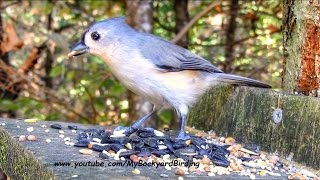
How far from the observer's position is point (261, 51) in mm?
5570

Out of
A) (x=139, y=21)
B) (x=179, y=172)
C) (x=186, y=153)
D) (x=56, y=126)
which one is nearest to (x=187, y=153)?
(x=186, y=153)

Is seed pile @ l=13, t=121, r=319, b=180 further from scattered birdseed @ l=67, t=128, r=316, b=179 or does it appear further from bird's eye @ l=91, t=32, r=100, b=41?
bird's eye @ l=91, t=32, r=100, b=41

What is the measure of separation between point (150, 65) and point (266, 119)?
69 cm

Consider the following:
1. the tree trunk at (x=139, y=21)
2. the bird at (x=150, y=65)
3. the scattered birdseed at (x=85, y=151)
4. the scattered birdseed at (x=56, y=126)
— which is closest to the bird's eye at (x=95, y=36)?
the bird at (x=150, y=65)

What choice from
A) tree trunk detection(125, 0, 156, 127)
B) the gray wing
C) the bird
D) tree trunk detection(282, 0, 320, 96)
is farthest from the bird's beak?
tree trunk detection(125, 0, 156, 127)

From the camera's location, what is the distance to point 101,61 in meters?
5.61

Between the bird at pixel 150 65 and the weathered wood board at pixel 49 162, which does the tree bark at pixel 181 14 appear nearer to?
the bird at pixel 150 65

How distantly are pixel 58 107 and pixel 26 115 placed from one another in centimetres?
38

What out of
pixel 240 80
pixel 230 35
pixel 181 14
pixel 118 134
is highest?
pixel 181 14

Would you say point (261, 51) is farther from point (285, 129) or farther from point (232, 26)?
point (285, 129)

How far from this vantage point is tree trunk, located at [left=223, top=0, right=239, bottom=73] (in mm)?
5352

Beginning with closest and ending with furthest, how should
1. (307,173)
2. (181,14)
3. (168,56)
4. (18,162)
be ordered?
(18,162)
(307,173)
(168,56)
(181,14)

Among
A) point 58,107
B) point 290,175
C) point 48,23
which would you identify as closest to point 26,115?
point 58,107

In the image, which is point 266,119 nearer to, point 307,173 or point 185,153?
point 307,173
